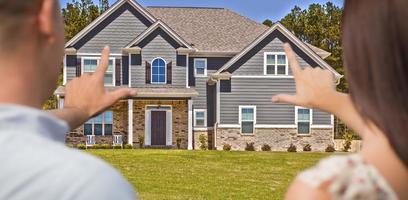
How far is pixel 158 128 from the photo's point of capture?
109 feet

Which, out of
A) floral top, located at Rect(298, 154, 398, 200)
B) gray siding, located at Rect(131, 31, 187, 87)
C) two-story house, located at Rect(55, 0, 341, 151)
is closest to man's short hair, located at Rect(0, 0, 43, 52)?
floral top, located at Rect(298, 154, 398, 200)

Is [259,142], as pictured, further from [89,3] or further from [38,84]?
[38,84]

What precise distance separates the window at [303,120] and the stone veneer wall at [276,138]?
0.28 meters

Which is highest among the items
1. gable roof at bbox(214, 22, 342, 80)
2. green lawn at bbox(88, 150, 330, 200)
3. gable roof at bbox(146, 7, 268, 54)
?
gable roof at bbox(146, 7, 268, 54)

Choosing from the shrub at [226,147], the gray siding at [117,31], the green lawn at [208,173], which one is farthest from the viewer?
the gray siding at [117,31]

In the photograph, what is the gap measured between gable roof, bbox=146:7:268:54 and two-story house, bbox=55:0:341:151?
1.02 metres

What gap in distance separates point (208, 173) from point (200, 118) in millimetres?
15657

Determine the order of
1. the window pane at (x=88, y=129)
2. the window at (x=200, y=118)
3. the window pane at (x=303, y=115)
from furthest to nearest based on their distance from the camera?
the window at (x=200, y=118) < the window pane at (x=303, y=115) < the window pane at (x=88, y=129)

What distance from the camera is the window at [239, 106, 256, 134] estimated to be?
3338 cm

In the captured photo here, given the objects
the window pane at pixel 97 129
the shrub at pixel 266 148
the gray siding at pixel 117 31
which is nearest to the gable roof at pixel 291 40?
the shrub at pixel 266 148

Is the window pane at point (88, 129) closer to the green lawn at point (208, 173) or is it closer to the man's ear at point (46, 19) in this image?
the green lawn at point (208, 173)

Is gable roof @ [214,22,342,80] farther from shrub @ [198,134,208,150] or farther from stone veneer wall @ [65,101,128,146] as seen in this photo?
stone veneer wall @ [65,101,128,146]

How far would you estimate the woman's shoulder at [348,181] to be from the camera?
4.10 feet

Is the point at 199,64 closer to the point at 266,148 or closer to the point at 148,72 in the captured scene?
the point at 148,72
